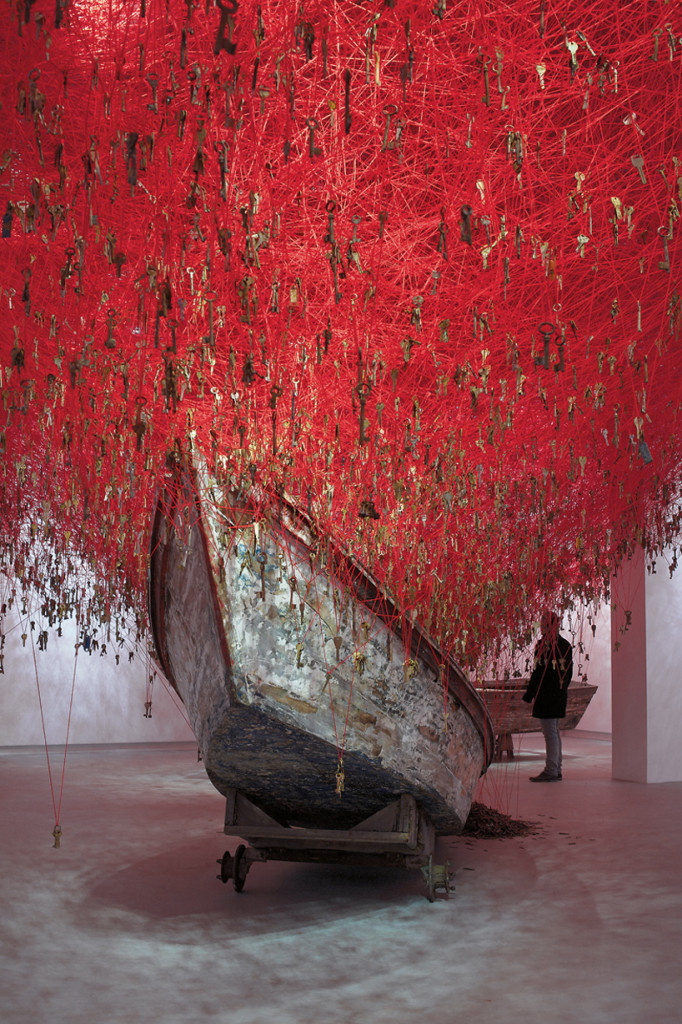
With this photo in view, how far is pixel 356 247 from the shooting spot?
5254mm

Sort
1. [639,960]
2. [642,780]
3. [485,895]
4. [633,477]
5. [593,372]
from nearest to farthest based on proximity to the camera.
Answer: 1. [639,960]
2. [485,895]
3. [593,372]
4. [633,477]
5. [642,780]

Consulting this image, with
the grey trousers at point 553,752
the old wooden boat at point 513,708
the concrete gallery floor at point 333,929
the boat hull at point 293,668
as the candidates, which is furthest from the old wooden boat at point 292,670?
the old wooden boat at point 513,708

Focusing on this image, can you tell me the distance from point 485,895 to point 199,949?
6.45 ft

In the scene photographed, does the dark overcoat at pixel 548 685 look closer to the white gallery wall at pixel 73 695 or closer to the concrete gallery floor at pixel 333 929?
the concrete gallery floor at pixel 333 929

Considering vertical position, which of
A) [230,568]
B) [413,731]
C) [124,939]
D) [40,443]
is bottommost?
[124,939]

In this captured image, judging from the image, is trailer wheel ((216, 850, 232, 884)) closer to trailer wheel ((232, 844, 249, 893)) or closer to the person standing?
trailer wheel ((232, 844, 249, 893))

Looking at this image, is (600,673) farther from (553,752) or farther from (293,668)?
(293,668)

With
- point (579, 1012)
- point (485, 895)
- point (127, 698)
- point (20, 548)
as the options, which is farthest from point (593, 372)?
point (127, 698)

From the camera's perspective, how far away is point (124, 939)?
17.0 ft

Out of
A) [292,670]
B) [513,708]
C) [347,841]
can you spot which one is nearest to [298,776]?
[347,841]

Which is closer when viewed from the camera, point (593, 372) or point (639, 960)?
point (639, 960)

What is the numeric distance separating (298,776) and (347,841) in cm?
45

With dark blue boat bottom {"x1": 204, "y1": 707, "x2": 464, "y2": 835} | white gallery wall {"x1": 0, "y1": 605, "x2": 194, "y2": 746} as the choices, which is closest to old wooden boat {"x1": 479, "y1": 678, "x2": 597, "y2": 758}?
white gallery wall {"x1": 0, "y1": 605, "x2": 194, "y2": 746}

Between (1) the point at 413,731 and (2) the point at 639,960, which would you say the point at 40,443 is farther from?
(2) the point at 639,960
